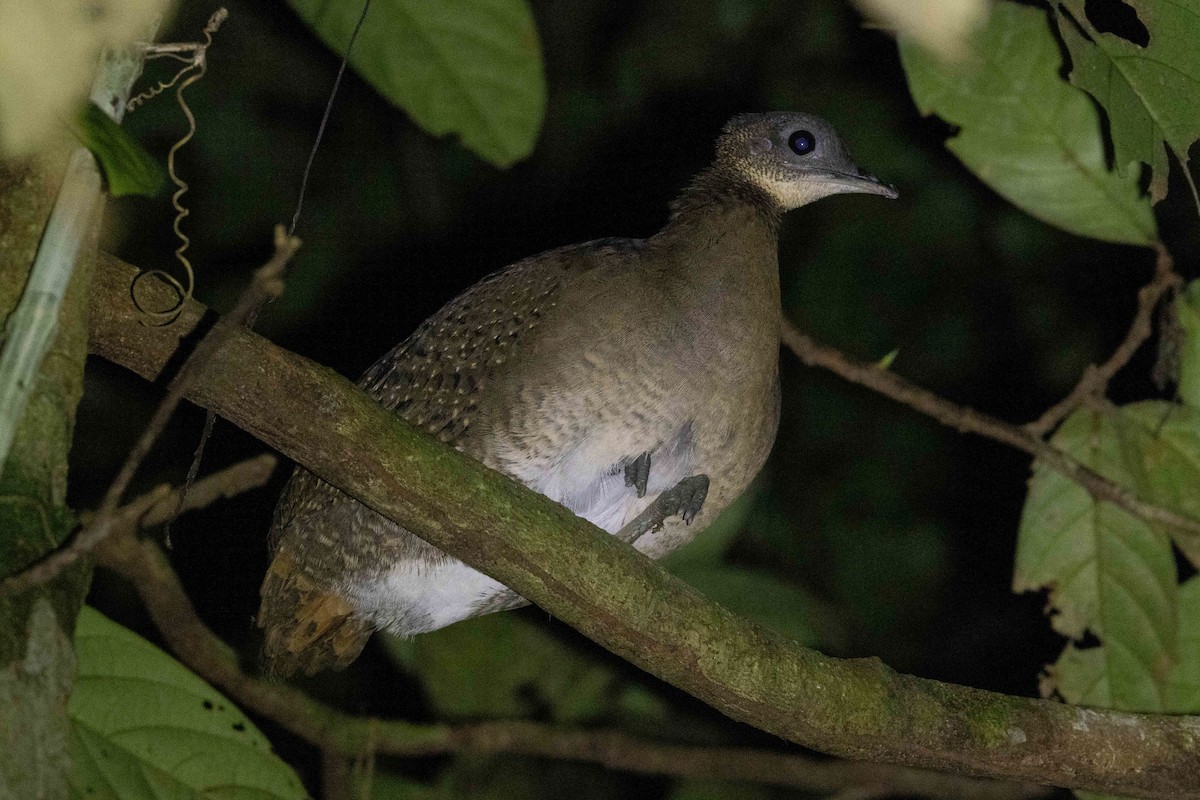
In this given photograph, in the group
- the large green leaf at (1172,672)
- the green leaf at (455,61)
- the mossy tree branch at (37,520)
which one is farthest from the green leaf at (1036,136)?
the mossy tree branch at (37,520)

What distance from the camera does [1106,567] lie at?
3.07 meters

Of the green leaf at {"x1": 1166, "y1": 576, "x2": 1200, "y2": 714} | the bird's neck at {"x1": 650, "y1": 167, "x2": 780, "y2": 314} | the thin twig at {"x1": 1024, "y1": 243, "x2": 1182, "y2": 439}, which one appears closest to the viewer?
the bird's neck at {"x1": 650, "y1": 167, "x2": 780, "y2": 314}

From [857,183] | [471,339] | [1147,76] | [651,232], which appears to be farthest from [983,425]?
[651,232]

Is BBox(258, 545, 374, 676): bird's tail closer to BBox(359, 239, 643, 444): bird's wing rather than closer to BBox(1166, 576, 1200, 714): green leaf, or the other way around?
BBox(359, 239, 643, 444): bird's wing

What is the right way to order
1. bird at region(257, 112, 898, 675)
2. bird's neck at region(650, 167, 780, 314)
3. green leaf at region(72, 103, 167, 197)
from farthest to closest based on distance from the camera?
bird's neck at region(650, 167, 780, 314), bird at region(257, 112, 898, 675), green leaf at region(72, 103, 167, 197)

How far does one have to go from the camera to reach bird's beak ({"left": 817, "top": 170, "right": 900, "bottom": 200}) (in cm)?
301

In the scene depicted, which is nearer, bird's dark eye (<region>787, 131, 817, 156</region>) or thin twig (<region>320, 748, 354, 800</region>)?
bird's dark eye (<region>787, 131, 817, 156</region>)

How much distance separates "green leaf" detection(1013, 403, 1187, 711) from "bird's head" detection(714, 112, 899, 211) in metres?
0.83

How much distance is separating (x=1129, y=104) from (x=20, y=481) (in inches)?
73.0

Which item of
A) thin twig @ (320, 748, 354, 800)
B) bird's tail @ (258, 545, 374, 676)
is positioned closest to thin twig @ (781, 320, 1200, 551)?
bird's tail @ (258, 545, 374, 676)

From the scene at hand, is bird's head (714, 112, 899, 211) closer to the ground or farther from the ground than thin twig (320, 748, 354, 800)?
farther from the ground

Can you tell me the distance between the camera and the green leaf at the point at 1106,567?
292 centimetres

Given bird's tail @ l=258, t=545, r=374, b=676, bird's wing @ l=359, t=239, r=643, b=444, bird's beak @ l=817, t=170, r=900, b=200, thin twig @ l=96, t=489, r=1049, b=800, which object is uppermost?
bird's beak @ l=817, t=170, r=900, b=200

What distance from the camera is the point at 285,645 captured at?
9.32ft
